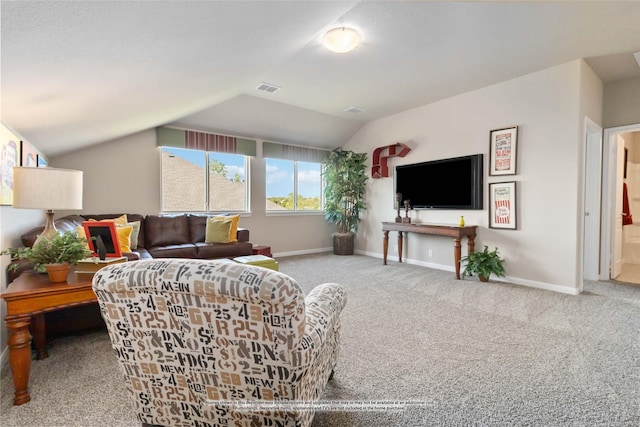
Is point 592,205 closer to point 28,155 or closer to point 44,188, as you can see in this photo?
point 44,188

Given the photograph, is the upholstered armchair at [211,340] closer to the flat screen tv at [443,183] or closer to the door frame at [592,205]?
the flat screen tv at [443,183]

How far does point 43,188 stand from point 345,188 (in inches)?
185

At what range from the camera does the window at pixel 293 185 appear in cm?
598

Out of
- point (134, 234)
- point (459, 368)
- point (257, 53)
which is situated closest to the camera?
point (459, 368)

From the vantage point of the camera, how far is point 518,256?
3900mm

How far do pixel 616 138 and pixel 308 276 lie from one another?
4.58 metres

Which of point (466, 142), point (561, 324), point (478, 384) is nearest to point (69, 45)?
point (478, 384)

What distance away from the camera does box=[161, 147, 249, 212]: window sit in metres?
4.91

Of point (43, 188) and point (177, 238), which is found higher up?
point (43, 188)

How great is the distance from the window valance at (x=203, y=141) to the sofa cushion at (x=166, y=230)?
124cm

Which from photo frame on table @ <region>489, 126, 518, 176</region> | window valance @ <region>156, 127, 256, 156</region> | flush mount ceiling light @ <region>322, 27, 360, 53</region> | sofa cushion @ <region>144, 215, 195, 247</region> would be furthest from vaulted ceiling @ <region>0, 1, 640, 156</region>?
sofa cushion @ <region>144, 215, 195, 247</region>

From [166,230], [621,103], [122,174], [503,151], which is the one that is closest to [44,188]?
[166,230]

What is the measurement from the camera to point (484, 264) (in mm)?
3941

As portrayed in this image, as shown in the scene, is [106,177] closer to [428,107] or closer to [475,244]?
[428,107]
